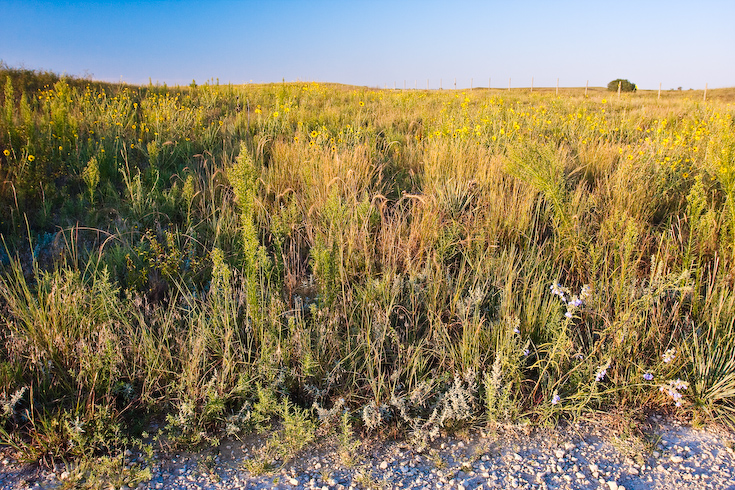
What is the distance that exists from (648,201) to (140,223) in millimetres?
4262

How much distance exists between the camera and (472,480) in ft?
6.13

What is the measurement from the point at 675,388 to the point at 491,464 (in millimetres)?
1015

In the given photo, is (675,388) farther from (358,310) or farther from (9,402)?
(9,402)

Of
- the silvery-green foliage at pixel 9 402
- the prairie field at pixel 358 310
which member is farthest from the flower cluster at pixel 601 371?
the silvery-green foliage at pixel 9 402

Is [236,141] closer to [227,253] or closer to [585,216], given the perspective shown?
[227,253]

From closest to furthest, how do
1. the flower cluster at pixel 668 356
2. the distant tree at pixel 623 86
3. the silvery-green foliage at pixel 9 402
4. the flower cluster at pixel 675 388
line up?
1. the silvery-green foliage at pixel 9 402
2. the flower cluster at pixel 675 388
3. the flower cluster at pixel 668 356
4. the distant tree at pixel 623 86

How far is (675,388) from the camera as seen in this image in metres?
2.19

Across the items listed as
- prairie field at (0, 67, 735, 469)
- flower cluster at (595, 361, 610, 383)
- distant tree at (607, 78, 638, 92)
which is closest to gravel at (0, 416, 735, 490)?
prairie field at (0, 67, 735, 469)

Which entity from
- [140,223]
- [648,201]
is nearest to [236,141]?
[140,223]

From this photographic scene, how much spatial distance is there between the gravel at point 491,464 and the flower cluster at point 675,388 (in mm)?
166

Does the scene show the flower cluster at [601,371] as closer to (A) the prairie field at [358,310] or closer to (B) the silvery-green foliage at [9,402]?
(A) the prairie field at [358,310]

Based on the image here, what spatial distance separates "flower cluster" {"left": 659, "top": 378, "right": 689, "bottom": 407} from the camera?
6.94ft

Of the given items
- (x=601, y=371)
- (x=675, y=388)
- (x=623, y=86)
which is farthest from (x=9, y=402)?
(x=623, y=86)

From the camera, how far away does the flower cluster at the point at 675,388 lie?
2115 millimetres
